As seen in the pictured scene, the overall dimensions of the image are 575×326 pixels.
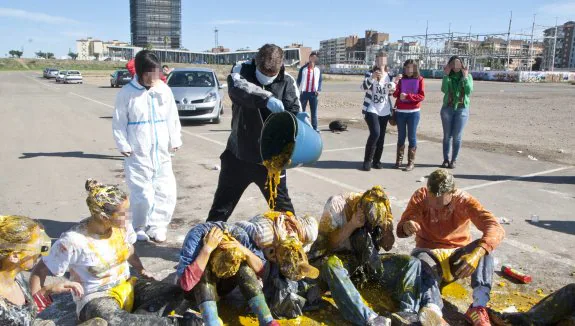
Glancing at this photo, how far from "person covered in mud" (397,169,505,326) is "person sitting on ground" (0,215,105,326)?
8.28ft

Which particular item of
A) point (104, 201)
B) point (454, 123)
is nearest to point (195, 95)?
point (454, 123)

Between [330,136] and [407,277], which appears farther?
[330,136]

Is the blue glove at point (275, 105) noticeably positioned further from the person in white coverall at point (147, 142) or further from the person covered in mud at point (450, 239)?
the person in white coverall at point (147, 142)

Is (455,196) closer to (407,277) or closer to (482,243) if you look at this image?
(482,243)

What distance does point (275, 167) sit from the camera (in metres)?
3.95

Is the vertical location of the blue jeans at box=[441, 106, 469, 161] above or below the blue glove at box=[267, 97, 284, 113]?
below

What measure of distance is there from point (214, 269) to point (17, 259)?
1154 millimetres

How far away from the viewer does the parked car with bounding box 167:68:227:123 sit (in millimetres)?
13586

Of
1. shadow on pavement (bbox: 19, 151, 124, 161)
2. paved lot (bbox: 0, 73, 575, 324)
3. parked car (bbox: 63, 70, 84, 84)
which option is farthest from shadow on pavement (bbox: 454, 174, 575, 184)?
parked car (bbox: 63, 70, 84, 84)

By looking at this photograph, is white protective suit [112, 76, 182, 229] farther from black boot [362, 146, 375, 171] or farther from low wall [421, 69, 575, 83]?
low wall [421, 69, 575, 83]

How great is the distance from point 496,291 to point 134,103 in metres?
3.69

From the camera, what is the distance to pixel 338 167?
8.44 metres

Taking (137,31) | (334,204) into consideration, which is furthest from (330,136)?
(137,31)

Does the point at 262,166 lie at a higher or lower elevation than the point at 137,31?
lower
